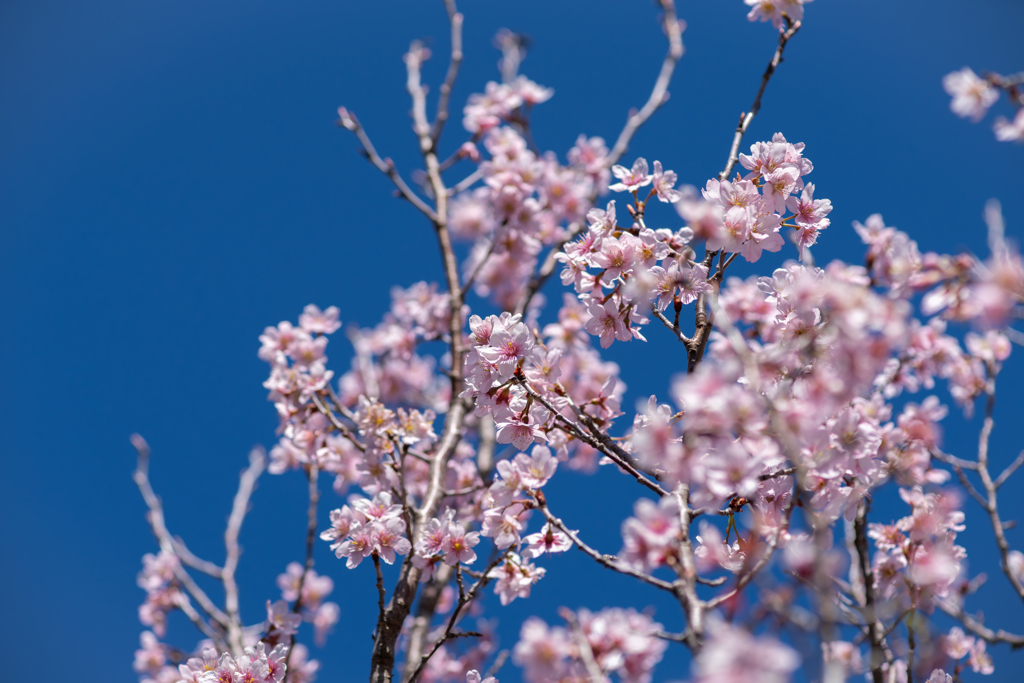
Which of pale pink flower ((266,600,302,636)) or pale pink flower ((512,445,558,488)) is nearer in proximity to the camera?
pale pink flower ((512,445,558,488))

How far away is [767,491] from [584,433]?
0.76 metres

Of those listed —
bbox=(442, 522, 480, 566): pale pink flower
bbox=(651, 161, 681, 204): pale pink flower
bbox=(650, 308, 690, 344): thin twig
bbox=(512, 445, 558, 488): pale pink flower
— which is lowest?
bbox=(442, 522, 480, 566): pale pink flower

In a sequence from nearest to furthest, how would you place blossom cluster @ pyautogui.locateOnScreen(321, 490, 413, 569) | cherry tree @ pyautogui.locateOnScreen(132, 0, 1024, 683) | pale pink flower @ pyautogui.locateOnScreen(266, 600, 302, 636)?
cherry tree @ pyautogui.locateOnScreen(132, 0, 1024, 683) < blossom cluster @ pyautogui.locateOnScreen(321, 490, 413, 569) < pale pink flower @ pyautogui.locateOnScreen(266, 600, 302, 636)

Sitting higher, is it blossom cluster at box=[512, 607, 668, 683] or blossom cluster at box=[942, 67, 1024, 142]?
blossom cluster at box=[942, 67, 1024, 142]

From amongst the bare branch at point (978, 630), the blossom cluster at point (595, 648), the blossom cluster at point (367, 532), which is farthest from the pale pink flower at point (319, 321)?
the bare branch at point (978, 630)

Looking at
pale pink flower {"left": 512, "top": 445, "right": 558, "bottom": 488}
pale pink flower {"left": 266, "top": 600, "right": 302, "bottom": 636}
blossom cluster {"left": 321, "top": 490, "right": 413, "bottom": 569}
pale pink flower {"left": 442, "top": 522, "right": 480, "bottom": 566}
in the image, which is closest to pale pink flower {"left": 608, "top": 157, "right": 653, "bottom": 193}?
pale pink flower {"left": 512, "top": 445, "right": 558, "bottom": 488}

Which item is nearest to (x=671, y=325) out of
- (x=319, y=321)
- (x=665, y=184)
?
(x=665, y=184)

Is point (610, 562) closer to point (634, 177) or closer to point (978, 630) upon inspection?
point (634, 177)

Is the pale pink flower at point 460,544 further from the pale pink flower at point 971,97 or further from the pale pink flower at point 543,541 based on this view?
the pale pink flower at point 971,97

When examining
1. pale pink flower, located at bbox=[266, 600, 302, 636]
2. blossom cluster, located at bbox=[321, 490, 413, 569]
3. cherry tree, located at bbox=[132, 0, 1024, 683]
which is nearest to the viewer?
cherry tree, located at bbox=[132, 0, 1024, 683]

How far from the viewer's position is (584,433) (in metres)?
2.43

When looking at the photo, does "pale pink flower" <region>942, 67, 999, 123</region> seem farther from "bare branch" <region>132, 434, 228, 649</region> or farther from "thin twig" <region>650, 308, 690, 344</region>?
"bare branch" <region>132, 434, 228, 649</region>

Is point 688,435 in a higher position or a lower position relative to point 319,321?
lower


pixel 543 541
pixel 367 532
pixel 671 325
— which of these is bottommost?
pixel 543 541
